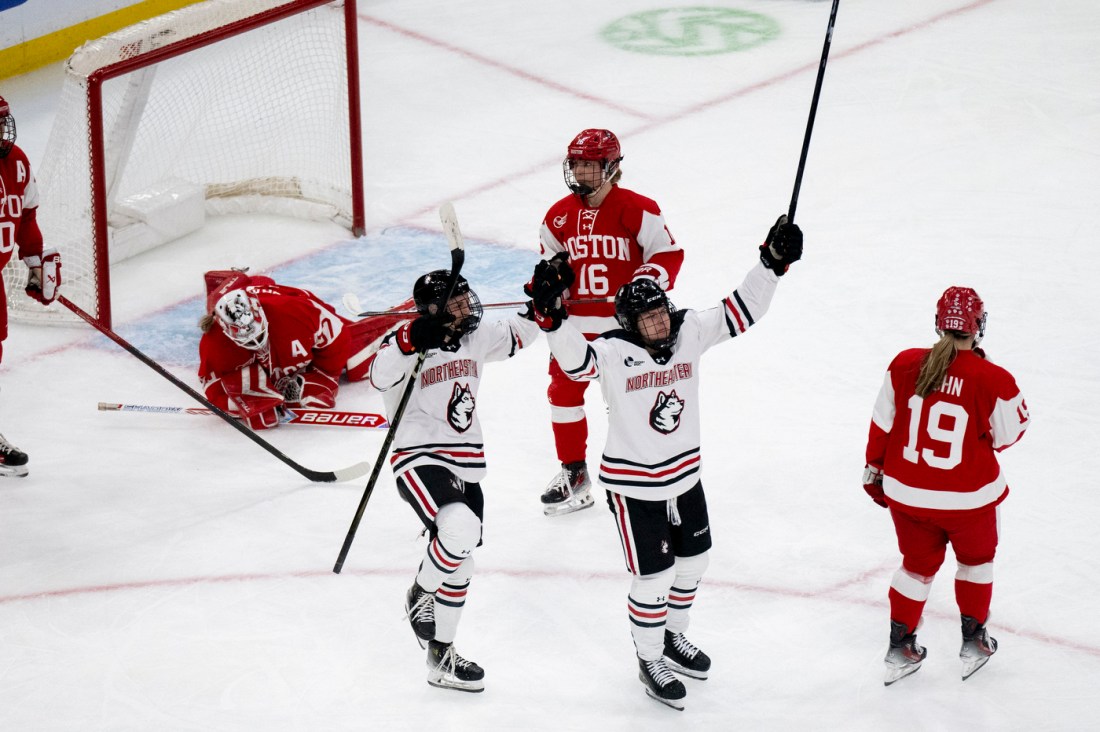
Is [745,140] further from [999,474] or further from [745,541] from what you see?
[999,474]

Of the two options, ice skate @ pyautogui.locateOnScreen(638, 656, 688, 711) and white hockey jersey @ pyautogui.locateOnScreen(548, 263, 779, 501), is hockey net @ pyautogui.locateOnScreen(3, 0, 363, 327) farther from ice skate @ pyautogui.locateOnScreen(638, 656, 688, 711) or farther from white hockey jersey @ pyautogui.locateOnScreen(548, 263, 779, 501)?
ice skate @ pyautogui.locateOnScreen(638, 656, 688, 711)

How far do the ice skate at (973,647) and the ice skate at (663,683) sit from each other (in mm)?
708

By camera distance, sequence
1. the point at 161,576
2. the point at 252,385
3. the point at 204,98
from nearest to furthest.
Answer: the point at 161,576
the point at 252,385
the point at 204,98

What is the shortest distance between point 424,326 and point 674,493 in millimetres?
711

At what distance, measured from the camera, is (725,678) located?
13.2ft

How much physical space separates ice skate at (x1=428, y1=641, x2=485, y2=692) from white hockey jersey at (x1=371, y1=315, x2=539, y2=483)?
0.44 meters

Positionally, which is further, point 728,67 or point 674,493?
point 728,67

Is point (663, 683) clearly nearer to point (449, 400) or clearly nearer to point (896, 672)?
point (896, 672)

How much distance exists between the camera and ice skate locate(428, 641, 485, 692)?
396 cm

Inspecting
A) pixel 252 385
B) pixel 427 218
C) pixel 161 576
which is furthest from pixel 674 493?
pixel 427 218

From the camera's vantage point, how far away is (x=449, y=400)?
385 centimetres

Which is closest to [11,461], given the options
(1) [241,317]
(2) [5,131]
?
(1) [241,317]

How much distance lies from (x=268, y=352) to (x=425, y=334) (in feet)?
5.94

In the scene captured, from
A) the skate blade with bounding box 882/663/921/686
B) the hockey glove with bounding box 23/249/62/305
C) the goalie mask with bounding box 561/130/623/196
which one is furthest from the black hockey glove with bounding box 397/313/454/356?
the hockey glove with bounding box 23/249/62/305
